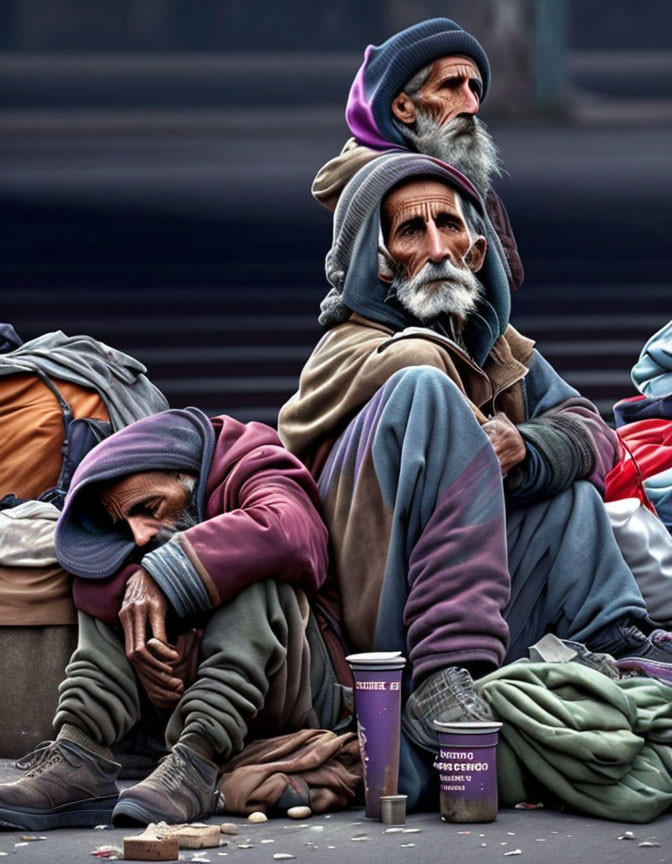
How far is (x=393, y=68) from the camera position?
23.0 ft

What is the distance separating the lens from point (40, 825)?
535 centimetres

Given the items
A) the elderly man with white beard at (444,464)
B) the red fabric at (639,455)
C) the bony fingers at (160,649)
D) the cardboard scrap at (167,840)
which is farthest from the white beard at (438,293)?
the cardboard scrap at (167,840)

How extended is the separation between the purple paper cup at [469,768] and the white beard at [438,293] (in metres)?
1.30

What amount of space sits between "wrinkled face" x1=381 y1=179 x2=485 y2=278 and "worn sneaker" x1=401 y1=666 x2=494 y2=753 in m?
1.26

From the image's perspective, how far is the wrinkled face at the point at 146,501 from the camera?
5707 millimetres

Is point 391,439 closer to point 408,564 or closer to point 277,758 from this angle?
point 408,564

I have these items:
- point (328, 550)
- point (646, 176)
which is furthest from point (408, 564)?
point (646, 176)

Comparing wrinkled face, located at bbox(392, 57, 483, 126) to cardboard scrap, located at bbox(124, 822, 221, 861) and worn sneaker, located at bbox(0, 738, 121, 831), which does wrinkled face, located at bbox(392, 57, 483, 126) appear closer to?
worn sneaker, located at bbox(0, 738, 121, 831)

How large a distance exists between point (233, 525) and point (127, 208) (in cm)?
1902

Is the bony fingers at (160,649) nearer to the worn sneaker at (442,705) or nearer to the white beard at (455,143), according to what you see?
the worn sneaker at (442,705)

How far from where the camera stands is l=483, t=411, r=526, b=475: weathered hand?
5.95 meters

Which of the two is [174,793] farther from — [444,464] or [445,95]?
[445,95]

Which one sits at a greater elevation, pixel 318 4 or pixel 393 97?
pixel 318 4

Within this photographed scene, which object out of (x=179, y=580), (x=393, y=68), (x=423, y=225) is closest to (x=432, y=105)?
(x=393, y=68)
